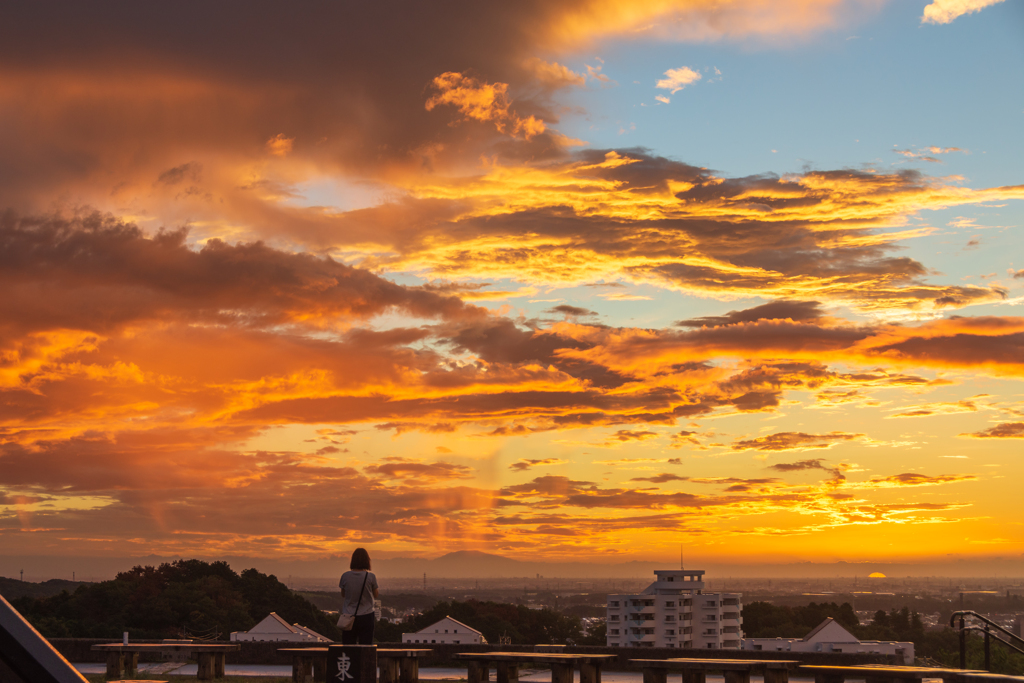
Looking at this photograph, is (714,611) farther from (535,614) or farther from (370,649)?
(370,649)

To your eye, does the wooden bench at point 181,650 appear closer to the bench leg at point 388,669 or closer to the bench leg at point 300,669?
the bench leg at point 300,669

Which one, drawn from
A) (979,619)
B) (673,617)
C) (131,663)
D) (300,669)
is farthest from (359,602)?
(673,617)

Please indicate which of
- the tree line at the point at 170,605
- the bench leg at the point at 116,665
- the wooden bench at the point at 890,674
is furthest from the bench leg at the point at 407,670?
the tree line at the point at 170,605

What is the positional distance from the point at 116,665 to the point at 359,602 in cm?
879

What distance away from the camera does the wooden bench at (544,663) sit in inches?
546

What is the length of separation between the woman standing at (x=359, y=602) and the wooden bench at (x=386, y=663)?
394cm

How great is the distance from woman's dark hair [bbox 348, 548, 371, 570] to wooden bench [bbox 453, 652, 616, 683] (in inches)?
152

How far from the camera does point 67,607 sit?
52.8 meters

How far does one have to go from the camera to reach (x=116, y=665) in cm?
1695

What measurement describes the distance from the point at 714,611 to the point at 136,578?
248 ft

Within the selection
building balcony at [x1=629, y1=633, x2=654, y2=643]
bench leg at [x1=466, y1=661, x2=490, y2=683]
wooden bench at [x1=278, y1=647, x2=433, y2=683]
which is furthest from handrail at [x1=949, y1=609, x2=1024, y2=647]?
building balcony at [x1=629, y1=633, x2=654, y2=643]

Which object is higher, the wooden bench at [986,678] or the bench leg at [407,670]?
the wooden bench at [986,678]

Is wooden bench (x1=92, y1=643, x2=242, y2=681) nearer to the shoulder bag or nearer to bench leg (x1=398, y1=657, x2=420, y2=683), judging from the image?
bench leg (x1=398, y1=657, x2=420, y2=683)

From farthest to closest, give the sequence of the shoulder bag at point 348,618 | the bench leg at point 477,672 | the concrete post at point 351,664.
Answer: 1. the bench leg at point 477,672
2. the shoulder bag at point 348,618
3. the concrete post at point 351,664
